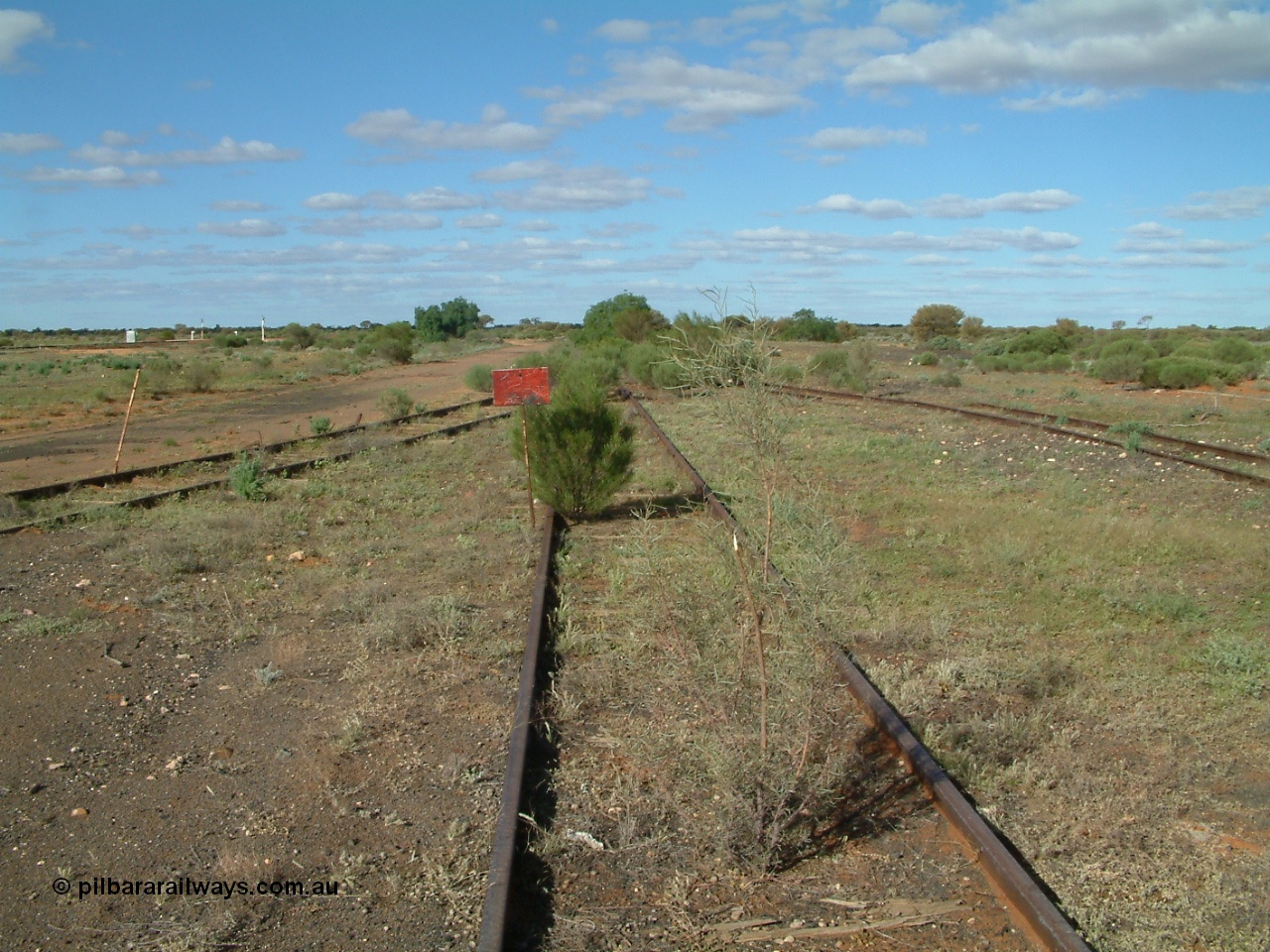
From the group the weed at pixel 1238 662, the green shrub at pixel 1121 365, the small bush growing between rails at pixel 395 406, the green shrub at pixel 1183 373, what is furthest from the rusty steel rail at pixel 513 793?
the green shrub at pixel 1121 365

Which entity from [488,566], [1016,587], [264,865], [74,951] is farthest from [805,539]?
[488,566]

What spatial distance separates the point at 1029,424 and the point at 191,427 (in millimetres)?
20016

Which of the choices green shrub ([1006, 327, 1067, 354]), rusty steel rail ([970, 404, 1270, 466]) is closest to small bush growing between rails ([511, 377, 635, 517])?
rusty steel rail ([970, 404, 1270, 466])

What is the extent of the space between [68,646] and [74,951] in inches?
182

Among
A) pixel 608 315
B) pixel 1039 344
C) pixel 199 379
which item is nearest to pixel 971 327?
pixel 1039 344

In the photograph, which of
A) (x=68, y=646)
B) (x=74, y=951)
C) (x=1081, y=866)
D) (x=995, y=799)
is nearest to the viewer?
(x=74, y=951)

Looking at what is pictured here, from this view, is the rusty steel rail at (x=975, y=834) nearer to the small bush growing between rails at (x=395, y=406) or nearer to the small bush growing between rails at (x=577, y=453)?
the small bush growing between rails at (x=577, y=453)

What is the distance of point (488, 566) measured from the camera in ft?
36.1

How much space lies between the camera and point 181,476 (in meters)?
17.9

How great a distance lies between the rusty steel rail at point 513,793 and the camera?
426 centimetres

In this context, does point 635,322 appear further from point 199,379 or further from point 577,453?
point 577,453

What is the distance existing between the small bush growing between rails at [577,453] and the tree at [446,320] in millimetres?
101417

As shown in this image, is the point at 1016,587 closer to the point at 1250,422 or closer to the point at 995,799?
the point at 995,799

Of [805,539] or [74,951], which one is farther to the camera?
[805,539]
